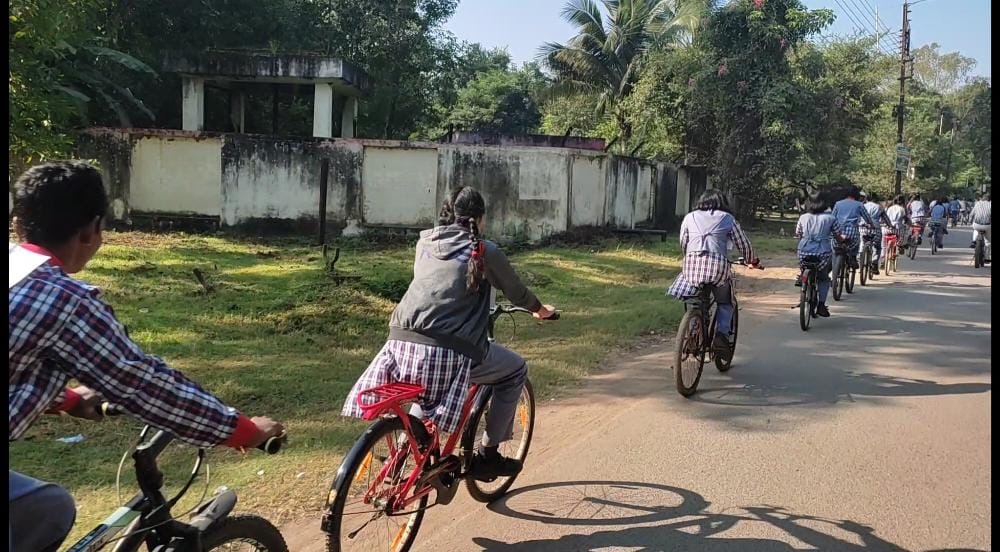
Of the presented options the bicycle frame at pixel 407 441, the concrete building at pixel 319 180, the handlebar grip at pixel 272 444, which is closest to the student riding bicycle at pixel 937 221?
the concrete building at pixel 319 180

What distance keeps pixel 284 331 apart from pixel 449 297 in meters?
4.66

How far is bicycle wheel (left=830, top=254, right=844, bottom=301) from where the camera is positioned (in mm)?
10617

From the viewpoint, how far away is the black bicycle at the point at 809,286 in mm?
8547

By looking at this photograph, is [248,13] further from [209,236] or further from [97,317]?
[97,317]

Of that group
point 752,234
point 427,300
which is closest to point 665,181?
point 752,234

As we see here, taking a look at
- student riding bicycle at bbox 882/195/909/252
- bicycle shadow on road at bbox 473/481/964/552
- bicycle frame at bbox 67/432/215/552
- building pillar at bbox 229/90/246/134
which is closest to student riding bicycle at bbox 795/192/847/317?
student riding bicycle at bbox 882/195/909/252

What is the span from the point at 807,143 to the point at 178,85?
17.2 m

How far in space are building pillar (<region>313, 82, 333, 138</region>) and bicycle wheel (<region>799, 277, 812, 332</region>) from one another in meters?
13.5

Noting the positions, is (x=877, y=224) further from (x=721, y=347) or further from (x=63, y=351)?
(x=63, y=351)

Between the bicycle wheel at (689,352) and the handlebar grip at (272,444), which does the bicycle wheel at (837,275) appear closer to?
the bicycle wheel at (689,352)

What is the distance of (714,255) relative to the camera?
20.2 ft

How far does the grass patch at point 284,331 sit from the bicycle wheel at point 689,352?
3.24 ft

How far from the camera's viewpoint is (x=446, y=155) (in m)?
16.1

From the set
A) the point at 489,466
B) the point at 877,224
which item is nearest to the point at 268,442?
the point at 489,466
